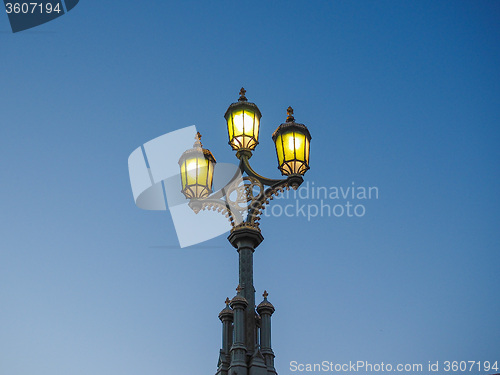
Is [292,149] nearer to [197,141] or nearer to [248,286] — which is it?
[197,141]

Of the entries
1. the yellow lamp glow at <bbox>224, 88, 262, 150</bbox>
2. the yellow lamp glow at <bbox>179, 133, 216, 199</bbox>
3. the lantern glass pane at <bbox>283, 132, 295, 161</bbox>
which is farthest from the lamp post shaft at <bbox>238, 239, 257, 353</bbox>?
the yellow lamp glow at <bbox>224, 88, 262, 150</bbox>

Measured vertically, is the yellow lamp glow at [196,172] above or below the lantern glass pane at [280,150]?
below

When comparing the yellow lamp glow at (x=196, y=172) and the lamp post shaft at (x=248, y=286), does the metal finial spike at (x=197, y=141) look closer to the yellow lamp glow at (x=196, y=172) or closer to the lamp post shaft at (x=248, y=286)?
the yellow lamp glow at (x=196, y=172)

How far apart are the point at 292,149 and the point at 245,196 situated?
1174mm

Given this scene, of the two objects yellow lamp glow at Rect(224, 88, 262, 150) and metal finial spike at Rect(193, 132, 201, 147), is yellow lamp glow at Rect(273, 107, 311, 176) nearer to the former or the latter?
yellow lamp glow at Rect(224, 88, 262, 150)

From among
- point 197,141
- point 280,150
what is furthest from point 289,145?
point 197,141

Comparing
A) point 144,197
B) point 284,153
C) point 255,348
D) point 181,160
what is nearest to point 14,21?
point 144,197

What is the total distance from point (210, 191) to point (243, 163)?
2.50 ft

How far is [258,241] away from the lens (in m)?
8.98

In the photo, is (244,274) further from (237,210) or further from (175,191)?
(175,191)

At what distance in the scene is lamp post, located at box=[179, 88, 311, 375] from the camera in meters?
7.97

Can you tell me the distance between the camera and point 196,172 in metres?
9.30

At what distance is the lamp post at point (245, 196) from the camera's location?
7.97 meters

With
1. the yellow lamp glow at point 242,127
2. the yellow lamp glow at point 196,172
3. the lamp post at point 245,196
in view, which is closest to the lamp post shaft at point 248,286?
the lamp post at point 245,196
